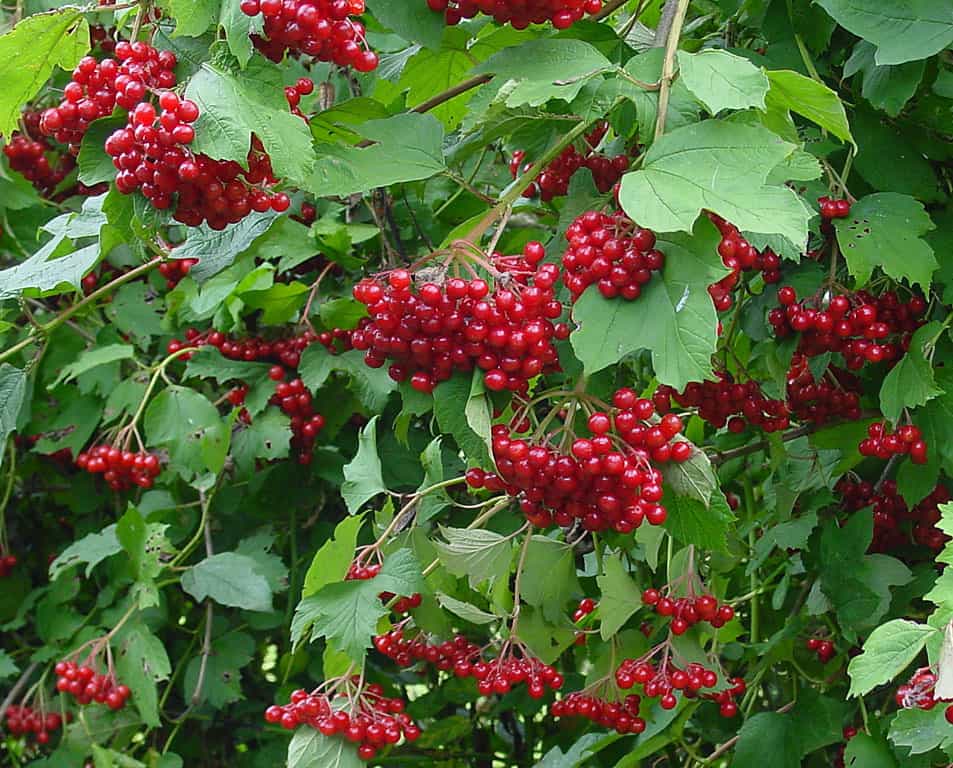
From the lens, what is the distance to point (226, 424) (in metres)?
2.43

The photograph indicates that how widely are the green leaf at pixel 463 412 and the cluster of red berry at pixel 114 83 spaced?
0.44 m

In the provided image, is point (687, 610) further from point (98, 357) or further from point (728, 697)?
point (98, 357)

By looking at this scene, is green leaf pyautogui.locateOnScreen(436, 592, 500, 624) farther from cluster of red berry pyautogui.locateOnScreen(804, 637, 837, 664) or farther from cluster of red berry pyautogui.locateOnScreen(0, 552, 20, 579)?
cluster of red berry pyautogui.locateOnScreen(0, 552, 20, 579)

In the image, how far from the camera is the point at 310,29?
47.1 inches

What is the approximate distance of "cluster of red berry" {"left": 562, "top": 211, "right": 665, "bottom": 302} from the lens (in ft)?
3.89

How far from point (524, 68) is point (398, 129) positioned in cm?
19

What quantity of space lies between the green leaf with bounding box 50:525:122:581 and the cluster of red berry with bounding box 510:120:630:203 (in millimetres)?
1489

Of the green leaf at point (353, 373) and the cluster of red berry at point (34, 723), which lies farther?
the cluster of red berry at point (34, 723)

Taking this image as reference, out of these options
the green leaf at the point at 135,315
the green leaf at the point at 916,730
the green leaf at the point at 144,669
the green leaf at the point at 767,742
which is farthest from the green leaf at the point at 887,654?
the green leaf at the point at 135,315

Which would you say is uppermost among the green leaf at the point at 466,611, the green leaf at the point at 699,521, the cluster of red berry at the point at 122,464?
the green leaf at the point at 699,521

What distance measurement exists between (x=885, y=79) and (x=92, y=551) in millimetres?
1911

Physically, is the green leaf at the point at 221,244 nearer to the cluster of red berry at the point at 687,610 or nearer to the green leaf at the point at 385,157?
the green leaf at the point at 385,157

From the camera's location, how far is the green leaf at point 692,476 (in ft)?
4.27

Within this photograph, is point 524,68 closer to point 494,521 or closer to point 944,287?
point 944,287
